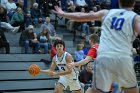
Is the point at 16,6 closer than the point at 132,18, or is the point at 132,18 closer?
the point at 132,18

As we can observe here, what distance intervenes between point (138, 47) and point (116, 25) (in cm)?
1226

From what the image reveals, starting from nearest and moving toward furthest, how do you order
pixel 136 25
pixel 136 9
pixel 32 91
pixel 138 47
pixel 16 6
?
pixel 136 25
pixel 32 91
pixel 16 6
pixel 138 47
pixel 136 9

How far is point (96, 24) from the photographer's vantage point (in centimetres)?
1783

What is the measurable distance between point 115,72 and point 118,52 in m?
0.25

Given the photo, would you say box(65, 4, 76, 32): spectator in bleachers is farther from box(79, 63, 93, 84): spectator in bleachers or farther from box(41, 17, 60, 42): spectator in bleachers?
box(79, 63, 93, 84): spectator in bleachers

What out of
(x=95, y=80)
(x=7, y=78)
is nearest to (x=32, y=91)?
(x=7, y=78)

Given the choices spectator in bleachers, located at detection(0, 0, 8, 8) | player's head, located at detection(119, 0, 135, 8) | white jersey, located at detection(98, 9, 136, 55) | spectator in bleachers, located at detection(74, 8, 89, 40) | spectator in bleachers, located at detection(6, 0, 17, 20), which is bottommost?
spectator in bleachers, located at detection(74, 8, 89, 40)

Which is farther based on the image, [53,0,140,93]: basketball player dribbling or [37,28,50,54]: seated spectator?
[37,28,50,54]: seated spectator

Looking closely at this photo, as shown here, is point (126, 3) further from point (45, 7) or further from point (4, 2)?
point (45, 7)

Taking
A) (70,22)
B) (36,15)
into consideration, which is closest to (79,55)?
(36,15)

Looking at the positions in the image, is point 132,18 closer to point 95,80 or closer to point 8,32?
point 95,80

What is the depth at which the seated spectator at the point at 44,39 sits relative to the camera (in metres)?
14.4

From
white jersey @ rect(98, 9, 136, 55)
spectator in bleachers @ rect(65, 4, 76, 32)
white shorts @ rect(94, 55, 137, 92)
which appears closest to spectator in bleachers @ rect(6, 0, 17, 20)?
spectator in bleachers @ rect(65, 4, 76, 32)

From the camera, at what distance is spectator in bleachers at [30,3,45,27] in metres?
15.6
